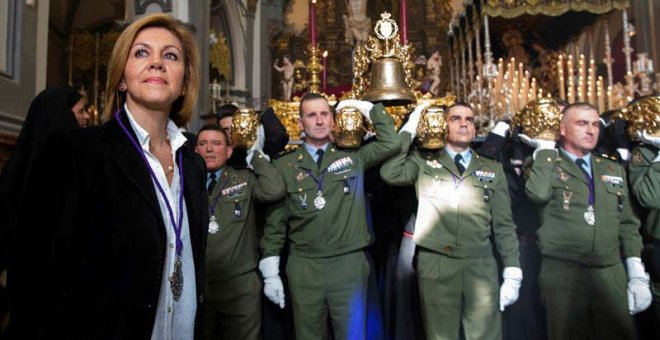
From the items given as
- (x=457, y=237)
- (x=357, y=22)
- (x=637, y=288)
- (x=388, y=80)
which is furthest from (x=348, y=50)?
(x=637, y=288)

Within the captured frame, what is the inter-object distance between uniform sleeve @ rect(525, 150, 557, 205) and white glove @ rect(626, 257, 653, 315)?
638 millimetres

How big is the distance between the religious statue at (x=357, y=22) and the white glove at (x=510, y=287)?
840 cm

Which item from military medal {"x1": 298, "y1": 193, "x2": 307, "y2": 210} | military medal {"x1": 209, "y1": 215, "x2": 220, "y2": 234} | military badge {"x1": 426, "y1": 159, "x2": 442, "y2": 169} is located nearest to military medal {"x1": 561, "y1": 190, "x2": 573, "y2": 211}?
military badge {"x1": 426, "y1": 159, "x2": 442, "y2": 169}

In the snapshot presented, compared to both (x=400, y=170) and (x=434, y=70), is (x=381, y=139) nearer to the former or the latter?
(x=400, y=170)

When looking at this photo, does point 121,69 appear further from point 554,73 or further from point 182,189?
point 554,73

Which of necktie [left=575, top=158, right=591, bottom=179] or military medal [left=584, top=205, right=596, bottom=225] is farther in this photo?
necktie [left=575, top=158, right=591, bottom=179]

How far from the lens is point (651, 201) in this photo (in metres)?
2.87

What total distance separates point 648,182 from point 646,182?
1 centimetres

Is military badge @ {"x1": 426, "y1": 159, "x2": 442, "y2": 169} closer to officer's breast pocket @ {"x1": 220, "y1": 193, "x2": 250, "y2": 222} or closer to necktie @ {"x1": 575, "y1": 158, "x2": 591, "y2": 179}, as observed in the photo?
necktie @ {"x1": 575, "y1": 158, "x2": 591, "y2": 179}

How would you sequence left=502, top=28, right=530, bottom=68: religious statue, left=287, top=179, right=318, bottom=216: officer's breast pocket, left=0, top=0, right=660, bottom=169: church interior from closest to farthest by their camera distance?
left=287, top=179, right=318, bottom=216: officer's breast pocket < left=0, top=0, right=660, bottom=169: church interior < left=502, top=28, right=530, bottom=68: religious statue

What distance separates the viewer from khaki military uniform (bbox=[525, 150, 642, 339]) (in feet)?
8.82

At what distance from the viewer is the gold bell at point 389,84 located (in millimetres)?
2797

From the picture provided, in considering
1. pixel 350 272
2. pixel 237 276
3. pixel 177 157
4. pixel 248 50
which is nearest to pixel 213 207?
pixel 237 276

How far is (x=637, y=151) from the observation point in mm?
3121
